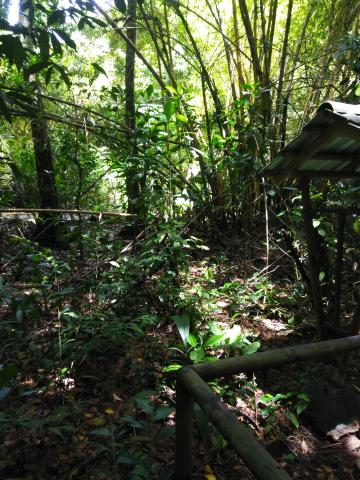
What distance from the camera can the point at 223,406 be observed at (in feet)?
3.69

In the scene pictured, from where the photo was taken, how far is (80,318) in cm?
254

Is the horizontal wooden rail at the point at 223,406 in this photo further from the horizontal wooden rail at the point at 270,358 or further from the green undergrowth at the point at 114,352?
the green undergrowth at the point at 114,352

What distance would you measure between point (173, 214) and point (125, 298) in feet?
4.02

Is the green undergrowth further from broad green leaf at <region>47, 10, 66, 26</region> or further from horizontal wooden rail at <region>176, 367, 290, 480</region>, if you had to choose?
broad green leaf at <region>47, 10, 66, 26</region>

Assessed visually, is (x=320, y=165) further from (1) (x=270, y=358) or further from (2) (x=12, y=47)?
(2) (x=12, y=47)

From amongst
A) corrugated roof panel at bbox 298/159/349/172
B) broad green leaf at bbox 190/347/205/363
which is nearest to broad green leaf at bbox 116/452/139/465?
broad green leaf at bbox 190/347/205/363

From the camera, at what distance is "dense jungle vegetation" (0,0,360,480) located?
1872 mm

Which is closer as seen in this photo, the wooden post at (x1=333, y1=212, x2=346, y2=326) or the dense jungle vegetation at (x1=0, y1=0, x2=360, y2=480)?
the dense jungle vegetation at (x1=0, y1=0, x2=360, y2=480)

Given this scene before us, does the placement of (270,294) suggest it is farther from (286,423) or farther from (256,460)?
(256,460)

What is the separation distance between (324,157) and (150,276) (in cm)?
178

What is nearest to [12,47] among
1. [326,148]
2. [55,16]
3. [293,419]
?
[55,16]

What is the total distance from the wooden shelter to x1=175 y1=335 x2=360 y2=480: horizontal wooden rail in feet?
3.39

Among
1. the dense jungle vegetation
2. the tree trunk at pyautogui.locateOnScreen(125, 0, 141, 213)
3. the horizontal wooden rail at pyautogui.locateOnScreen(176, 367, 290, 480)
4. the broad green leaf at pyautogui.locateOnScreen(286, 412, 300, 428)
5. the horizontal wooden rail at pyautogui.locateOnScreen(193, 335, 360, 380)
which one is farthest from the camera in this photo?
the tree trunk at pyautogui.locateOnScreen(125, 0, 141, 213)

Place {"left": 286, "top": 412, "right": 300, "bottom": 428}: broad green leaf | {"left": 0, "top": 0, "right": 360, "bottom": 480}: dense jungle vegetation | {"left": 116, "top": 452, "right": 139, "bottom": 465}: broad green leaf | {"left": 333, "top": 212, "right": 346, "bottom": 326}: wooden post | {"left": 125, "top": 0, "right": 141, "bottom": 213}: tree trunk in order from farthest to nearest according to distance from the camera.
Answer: {"left": 125, "top": 0, "right": 141, "bottom": 213}: tree trunk, {"left": 333, "top": 212, "right": 346, "bottom": 326}: wooden post, {"left": 286, "top": 412, "right": 300, "bottom": 428}: broad green leaf, {"left": 0, "top": 0, "right": 360, "bottom": 480}: dense jungle vegetation, {"left": 116, "top": 452, "right": 139, "bottom": 465}: broad green leaf
